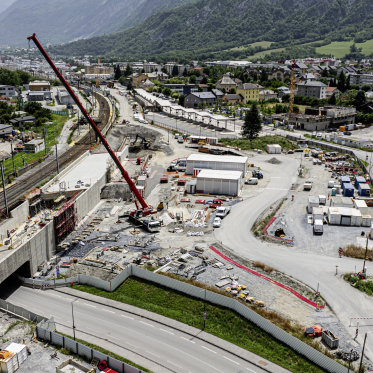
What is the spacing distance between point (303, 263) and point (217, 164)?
27.7m

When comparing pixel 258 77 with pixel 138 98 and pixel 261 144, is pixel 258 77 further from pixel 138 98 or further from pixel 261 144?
pixel 261 144

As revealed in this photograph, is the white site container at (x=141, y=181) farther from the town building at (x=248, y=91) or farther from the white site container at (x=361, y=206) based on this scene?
the town building at (x=248, y=91)

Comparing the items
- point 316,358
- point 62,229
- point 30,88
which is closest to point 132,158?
point 62,229

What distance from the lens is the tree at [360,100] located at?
114m

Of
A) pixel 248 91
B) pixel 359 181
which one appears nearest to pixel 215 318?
pixel 359 181

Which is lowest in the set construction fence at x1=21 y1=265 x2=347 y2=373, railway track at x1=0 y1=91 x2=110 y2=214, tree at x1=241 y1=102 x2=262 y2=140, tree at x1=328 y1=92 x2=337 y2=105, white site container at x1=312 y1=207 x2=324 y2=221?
construction fence at x1=21 y1=265 x2=347 y2=373

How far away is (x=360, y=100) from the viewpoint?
11512 centimetres

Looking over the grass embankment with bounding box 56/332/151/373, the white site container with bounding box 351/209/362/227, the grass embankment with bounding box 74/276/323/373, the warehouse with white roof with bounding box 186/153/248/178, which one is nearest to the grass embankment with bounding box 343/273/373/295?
the grass embankment with bounding box 74/276/323/373

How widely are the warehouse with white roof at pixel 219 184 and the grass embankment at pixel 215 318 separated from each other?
74.9ft

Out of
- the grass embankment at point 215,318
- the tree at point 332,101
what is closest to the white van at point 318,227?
the grass embankment at point 215,318

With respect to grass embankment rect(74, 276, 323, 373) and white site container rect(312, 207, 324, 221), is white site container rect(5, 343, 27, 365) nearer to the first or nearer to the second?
grass embankment rect(74, 276, 323, 373)

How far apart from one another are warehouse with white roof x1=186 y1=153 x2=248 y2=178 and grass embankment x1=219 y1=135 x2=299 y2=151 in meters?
17.7

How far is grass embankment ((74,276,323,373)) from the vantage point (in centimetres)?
2483

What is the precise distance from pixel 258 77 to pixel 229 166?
118985mm
